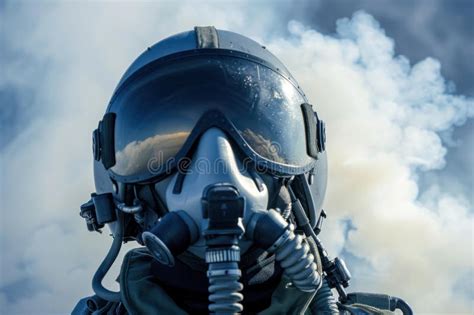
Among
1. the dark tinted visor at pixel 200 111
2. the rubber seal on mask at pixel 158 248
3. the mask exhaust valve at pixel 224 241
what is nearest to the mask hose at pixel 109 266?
the dark tinted visor at pixel 200 111

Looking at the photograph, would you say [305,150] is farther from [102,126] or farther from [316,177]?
[102,126]

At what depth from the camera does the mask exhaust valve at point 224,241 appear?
Answer: 451cm

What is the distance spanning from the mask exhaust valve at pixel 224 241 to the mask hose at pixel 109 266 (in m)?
1.35

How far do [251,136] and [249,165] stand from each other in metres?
0.23

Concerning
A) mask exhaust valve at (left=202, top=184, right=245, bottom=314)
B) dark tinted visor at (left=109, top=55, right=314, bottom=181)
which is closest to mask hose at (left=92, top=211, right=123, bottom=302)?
dark tinted visor at (left=109, top=55, right=314, bottom=181)

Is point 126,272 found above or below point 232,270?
above

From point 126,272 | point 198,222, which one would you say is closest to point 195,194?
point 198,222

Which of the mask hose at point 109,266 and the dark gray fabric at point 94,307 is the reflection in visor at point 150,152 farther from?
the dark gray fabric at point 94,307

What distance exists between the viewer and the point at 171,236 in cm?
491

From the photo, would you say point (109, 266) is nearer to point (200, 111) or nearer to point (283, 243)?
point (200, 111)

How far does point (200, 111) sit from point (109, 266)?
1.55m

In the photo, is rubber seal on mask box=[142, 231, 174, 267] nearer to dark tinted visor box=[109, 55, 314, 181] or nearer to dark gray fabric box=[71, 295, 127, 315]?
dark tinted visor box=[109, 55, 314, 181]

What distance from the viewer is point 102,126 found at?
19.6ft

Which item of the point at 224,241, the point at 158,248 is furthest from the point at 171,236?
the point at 224,241
